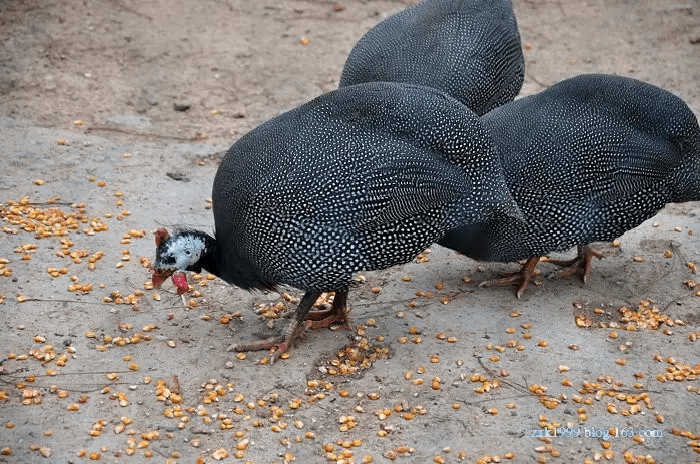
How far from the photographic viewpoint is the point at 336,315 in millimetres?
4758

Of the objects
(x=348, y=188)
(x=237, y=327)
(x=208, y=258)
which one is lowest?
(x=237, y=327)

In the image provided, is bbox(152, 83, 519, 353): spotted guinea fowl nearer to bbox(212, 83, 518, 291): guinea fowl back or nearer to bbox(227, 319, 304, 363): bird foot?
bbox(212, 83, 518, 291): guinea fowl back

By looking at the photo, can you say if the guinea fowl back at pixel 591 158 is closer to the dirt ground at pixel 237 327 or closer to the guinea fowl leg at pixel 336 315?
the dirt ground at pixel 237 327

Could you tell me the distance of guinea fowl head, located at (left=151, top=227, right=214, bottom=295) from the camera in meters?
4.38

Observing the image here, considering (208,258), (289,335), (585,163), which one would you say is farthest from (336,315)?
(585,163)

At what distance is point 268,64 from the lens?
24.2 feet

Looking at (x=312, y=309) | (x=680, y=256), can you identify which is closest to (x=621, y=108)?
(x=680, y=256)

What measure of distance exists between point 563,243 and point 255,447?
1981 mm

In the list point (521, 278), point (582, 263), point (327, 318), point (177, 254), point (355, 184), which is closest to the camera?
Result: point (355, 184)

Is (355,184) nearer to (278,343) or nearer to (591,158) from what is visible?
(278,343)

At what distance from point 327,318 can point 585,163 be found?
1.56 meters

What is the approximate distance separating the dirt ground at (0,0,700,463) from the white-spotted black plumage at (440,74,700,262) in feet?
1.56

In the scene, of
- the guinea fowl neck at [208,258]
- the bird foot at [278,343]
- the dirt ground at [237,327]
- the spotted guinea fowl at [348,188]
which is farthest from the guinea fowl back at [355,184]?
the dirt ground at [237,327]

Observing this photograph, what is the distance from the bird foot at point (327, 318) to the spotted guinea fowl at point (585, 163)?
2.20ft
